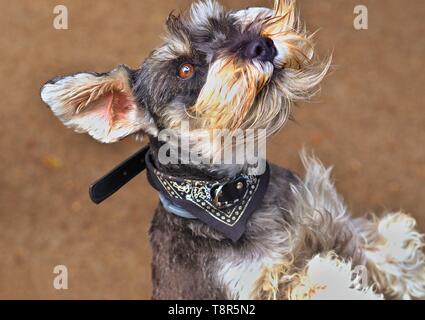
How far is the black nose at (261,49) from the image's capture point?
3316mm

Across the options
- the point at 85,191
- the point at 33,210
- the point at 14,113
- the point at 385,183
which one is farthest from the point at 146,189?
the point at 385,183

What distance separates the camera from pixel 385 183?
5672 millimetres

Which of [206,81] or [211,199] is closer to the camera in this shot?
[206,81]

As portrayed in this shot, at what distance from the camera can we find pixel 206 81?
133 inches

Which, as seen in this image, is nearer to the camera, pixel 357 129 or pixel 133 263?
pixel 133 263

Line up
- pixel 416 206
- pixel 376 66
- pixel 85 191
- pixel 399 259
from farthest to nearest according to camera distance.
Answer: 1. pixel 376 66
2. pixel 85 191
3. pixel 416 206
4. pixel 399 259

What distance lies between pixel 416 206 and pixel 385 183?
311mm

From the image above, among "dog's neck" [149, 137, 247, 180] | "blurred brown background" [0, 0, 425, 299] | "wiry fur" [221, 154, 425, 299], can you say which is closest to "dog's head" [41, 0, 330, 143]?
"dog's neck" [149, 137, 247, 180]

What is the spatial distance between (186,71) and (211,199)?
0.66m

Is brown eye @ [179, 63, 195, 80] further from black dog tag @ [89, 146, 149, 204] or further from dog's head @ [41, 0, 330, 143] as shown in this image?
black dog tag @ [89, 146, 149, 204]

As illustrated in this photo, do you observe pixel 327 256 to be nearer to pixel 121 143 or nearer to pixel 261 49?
pixel 261 49

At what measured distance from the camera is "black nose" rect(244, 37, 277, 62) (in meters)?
3.32

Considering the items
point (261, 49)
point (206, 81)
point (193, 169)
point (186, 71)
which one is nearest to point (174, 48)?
point (186, 71)

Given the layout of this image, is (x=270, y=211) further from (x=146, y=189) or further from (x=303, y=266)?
(x=146, y=189)
